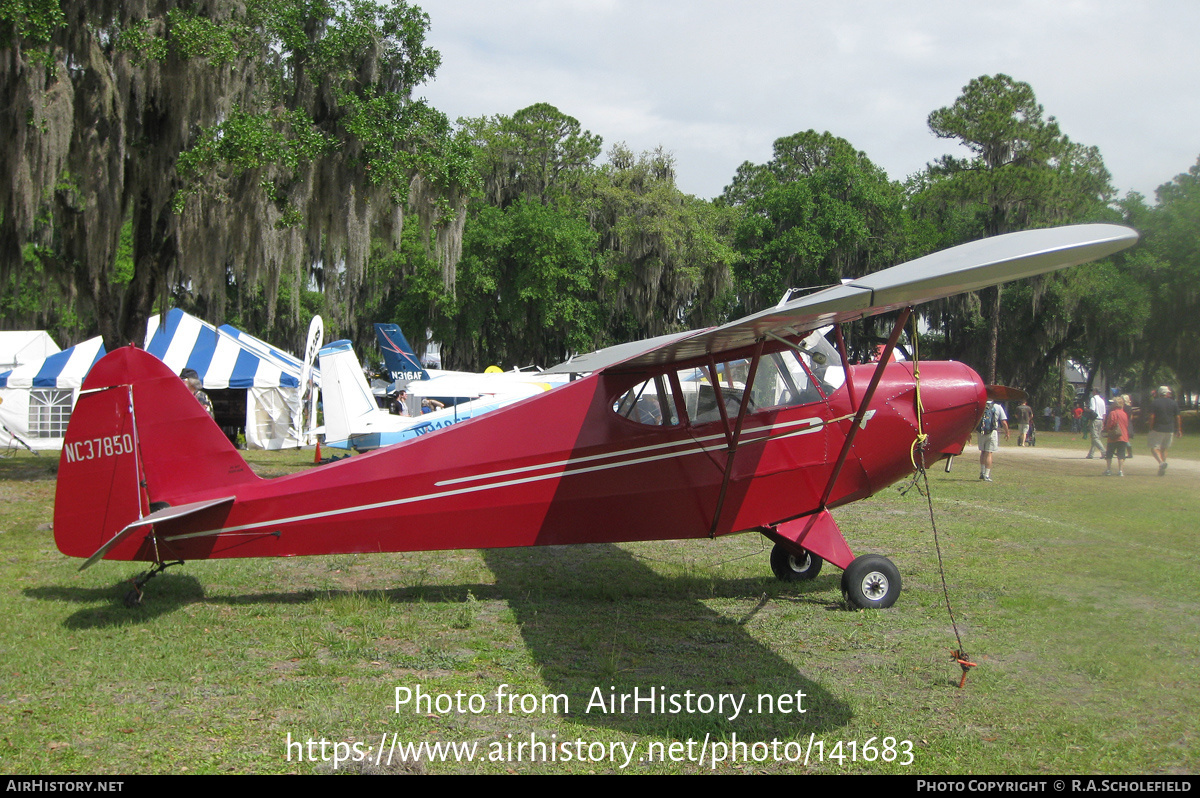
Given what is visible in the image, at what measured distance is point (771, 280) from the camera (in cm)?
4159

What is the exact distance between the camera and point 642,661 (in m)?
5.09

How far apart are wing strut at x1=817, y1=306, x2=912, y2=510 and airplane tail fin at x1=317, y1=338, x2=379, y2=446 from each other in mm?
12367

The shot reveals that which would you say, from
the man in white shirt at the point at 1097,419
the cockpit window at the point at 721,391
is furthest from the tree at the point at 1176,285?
the cockpit window at the point at 721,391

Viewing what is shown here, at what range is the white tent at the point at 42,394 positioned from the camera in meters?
20.6

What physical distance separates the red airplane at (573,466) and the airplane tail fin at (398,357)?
23.0 meters

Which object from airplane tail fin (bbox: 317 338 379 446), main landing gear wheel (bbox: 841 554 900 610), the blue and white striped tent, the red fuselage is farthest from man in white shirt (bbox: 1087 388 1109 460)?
the blue and white striped tent

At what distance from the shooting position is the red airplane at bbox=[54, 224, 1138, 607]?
5.83 metres

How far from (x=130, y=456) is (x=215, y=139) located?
1027 cm

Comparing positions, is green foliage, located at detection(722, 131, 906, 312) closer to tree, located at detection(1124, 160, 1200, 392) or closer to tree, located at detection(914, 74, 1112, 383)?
tree, located at detection(914, 74, 1112, 383)

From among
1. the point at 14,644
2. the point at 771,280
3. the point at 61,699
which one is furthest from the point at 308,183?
the point at 771,280

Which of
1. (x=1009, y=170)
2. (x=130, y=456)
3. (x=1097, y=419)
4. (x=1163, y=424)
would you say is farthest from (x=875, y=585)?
(x=1009, y=170)

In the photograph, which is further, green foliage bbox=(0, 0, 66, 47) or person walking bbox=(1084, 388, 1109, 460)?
green foliage bbox=(0, 0, 66, 47)

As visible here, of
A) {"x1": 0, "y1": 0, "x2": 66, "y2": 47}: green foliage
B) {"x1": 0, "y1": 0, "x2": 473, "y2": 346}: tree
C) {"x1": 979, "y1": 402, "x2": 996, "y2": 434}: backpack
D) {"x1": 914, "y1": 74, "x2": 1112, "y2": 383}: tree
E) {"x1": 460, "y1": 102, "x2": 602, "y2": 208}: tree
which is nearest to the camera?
{"x1": 914, "y1": 74, "x2": 1112, "y2": 383}: tree

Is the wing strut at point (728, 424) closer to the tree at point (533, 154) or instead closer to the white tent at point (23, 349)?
the white tent at point (23, 349)
